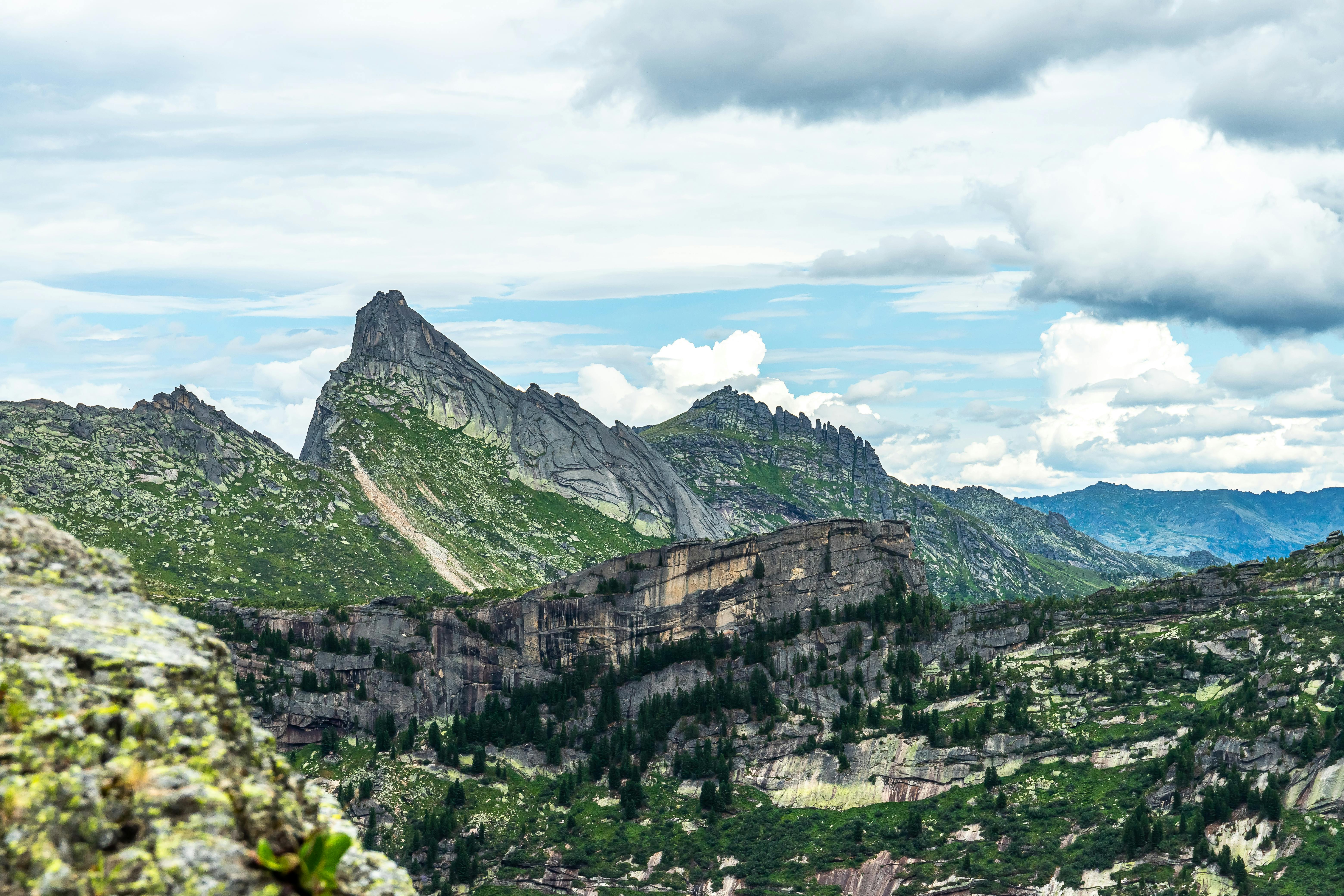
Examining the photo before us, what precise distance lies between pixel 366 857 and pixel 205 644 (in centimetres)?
680

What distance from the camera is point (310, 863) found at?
25.5m

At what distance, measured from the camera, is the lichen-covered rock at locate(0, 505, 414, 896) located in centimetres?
2423

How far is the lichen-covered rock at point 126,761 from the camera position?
24234 mm

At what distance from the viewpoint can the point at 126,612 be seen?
3017 cm

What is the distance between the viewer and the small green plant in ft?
82.4

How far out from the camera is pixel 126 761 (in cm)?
2559

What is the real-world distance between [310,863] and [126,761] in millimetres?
4602

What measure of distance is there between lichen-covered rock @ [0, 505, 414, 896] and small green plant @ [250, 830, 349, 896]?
276mm

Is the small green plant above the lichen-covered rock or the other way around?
the other way around

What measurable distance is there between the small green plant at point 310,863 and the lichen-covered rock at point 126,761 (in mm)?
276

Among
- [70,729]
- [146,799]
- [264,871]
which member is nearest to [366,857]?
[264,871]

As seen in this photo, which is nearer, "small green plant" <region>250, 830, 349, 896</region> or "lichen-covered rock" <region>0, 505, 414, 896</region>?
"lichen-covered rock" <region>0, 505, 414, 896</region>

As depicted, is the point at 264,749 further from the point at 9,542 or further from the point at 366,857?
the point at 9,542

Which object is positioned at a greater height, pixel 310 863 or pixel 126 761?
pixel 126 761
